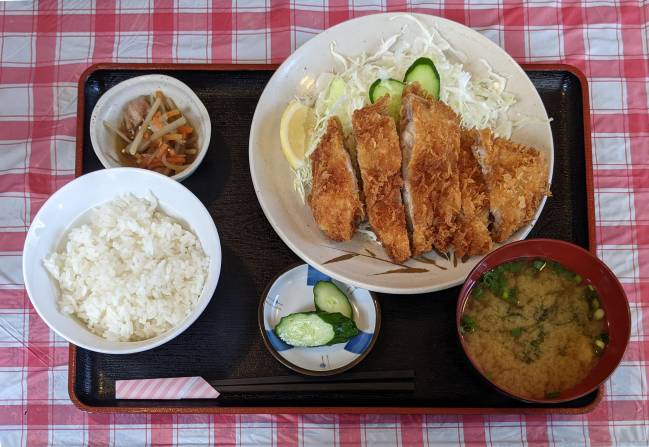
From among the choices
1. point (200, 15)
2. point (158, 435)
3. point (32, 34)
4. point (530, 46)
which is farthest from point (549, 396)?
point (32, 34)

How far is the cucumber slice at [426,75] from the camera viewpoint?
302cm

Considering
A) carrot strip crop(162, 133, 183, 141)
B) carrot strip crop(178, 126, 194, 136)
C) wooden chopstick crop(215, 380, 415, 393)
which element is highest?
carrot strip crop(178, 126, 194, 136)

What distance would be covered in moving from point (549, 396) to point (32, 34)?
3329 millimetres

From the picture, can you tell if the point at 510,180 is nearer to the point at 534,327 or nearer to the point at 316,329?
the point at 534,327

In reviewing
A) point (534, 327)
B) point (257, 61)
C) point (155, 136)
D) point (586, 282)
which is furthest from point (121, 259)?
point (586, 282)

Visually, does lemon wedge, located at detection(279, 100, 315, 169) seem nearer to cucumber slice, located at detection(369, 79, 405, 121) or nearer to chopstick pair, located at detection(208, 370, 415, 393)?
cucumber slice, located at detection(369, 79, 405, 121)

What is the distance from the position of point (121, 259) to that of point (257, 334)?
0.71 meters

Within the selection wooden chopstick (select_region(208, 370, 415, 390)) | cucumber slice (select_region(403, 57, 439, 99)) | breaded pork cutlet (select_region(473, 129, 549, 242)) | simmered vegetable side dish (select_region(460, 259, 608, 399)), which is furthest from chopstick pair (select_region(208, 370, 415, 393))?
cucumber slice (select_region(403, 57, 439, 99))

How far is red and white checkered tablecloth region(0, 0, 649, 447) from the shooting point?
291 centimetres

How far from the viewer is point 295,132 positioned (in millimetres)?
3006

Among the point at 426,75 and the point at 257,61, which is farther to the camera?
the point at 257,61

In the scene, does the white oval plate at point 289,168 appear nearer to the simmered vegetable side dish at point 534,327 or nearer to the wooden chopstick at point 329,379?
the simmered vegetable side dish at point 534,327

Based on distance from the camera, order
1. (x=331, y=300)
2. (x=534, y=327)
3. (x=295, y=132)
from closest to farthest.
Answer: (x=534, y=327) < (x=331, y=300) < (x=295, y=132)

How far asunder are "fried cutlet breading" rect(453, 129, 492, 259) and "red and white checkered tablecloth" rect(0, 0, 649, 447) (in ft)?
2.71
